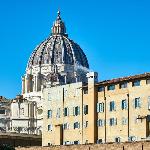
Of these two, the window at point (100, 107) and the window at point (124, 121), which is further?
the window at point (100, 107)

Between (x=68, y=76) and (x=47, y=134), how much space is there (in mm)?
93705

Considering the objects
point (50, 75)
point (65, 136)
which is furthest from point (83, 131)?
point (50, 75)

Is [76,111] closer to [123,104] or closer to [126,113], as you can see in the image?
[123,104]

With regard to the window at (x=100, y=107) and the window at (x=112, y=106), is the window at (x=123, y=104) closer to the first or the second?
the window at (x=112, y=106)

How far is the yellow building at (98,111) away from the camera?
299 feet

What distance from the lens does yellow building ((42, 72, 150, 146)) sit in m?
91.1

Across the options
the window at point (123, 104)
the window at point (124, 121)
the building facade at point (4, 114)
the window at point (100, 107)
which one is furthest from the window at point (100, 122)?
the building facade at point (4, 114)

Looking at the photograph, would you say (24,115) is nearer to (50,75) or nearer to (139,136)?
(50,75)

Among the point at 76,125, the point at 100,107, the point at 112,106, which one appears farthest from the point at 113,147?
the point at 76,125

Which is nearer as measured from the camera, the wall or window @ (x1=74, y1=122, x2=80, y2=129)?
the wall

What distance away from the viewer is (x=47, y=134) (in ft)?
344

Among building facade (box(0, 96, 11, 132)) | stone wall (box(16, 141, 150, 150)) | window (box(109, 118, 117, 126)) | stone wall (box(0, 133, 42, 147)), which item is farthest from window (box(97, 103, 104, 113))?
building facade (box(0, 96, 11, 132))

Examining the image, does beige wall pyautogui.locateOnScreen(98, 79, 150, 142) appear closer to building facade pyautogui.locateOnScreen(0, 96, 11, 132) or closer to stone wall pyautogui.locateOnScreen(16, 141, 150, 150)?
stone wall pyautogui.locateOnScreen(16, 141, 150, 150)

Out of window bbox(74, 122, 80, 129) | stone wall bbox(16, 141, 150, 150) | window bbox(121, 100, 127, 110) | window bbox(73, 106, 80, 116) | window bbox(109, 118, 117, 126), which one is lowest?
stone wall bbox(16, 141, 150, 150)
